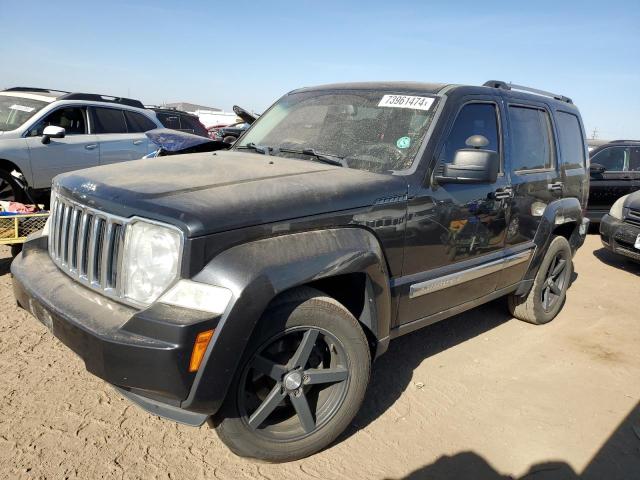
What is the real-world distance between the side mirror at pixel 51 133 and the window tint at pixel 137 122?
1385 mm

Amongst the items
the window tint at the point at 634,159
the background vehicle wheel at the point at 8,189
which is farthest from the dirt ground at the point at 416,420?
the window tint at the point at 634,159

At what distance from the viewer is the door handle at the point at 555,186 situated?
4195 mm

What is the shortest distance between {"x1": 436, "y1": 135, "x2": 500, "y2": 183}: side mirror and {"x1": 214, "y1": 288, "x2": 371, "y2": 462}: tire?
1098 millimetres

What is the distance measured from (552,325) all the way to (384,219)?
288 cm

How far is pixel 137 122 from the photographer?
836cm

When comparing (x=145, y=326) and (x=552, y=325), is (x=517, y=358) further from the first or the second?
(x=145, y=326)

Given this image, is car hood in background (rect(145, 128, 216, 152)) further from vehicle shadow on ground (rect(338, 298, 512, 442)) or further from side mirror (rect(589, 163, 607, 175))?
side mirror (rect(589, 163, 607, 175))

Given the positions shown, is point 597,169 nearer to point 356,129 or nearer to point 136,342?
point 356,129

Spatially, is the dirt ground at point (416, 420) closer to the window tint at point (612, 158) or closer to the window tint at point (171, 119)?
the window tint at point (612, 158)

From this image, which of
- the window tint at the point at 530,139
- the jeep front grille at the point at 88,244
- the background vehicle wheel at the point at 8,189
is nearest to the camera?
the jeep front grille at the point at 88,244

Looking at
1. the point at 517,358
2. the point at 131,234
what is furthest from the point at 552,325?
the point at 131,234

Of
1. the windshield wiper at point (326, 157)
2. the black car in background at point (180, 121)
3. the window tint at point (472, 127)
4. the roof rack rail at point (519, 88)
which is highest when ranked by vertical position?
the roof rack rail at point (519, 88)

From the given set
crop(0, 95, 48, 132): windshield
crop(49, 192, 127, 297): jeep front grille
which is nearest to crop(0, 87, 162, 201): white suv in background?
crop(0, 95, 48, 132): windshield

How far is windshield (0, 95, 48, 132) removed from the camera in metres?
6.93
